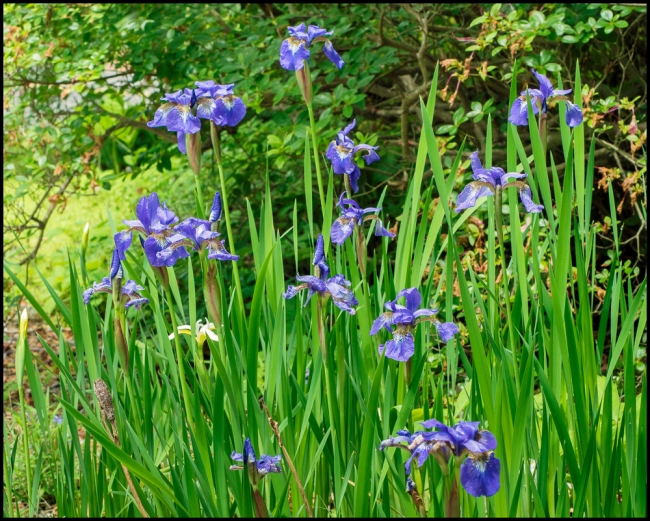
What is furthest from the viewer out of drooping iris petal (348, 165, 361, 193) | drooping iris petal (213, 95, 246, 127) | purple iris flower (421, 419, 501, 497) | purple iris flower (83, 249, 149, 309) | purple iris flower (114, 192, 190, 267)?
drooping iris petal (348, 165, 361, 193)

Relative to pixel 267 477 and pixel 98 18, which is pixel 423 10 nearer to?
pixel 98 18

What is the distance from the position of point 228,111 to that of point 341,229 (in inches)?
13.1

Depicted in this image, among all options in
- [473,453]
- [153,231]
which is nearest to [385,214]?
[153,231]

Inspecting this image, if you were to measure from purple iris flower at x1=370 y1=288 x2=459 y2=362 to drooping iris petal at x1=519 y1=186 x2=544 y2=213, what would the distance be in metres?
0.28

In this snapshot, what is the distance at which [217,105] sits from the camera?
4.90 feet

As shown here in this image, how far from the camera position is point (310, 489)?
1.53m

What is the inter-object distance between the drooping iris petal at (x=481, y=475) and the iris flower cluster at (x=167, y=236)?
499mm

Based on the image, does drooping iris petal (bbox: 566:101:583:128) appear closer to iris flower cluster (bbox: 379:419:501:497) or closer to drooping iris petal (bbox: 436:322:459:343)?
drooping iris petal (bbox: 436:322:459:343)

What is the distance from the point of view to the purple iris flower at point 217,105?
1.48 meters

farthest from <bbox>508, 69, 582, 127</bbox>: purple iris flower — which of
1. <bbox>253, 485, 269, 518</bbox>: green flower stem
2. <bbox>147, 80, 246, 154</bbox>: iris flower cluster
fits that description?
<bbox>253, 485, 269, 518</bbox>: green flower stem

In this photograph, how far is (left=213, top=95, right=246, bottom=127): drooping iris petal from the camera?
1.49m

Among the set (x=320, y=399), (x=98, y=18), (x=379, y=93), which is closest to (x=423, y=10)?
(x=379, y=93)

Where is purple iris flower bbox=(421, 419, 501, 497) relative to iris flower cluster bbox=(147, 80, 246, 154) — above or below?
below

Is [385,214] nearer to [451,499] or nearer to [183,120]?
[183,120]
